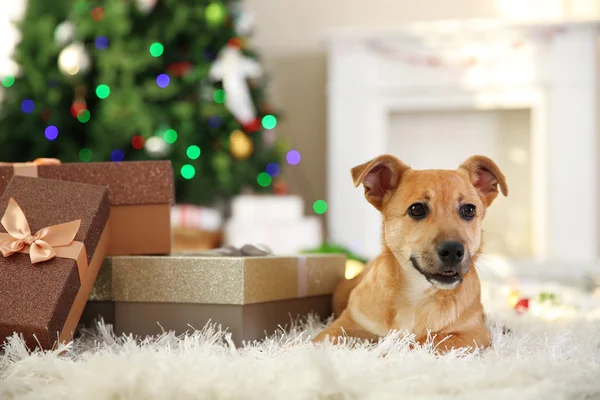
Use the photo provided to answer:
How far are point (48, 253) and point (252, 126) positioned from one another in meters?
2.70

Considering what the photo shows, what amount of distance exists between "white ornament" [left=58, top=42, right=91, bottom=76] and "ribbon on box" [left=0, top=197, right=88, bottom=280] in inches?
93.0

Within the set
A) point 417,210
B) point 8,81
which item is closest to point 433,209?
point 417,210

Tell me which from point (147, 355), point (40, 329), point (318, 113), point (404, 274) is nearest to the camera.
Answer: point (147, 355)

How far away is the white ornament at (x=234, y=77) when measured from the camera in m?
3.67

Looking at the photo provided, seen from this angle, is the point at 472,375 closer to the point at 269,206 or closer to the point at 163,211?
the point at 163,211

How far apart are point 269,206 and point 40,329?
266 cm

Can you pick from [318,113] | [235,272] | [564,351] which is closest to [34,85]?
[318,113]

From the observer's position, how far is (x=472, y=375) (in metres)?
0.97

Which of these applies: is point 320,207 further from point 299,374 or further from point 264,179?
point 299,374

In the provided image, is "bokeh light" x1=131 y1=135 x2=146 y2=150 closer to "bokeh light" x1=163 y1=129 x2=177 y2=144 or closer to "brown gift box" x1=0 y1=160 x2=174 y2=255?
"bokeh light" x1=163 y1=129 x2=177 y2=144

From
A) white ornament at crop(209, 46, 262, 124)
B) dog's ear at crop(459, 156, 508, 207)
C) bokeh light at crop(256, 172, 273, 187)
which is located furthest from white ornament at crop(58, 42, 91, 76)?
dog's ear at crop(459, 156, 508, 207)

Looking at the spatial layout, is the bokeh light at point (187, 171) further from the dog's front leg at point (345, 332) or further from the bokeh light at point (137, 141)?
the dog's front leg at point (345, 332)

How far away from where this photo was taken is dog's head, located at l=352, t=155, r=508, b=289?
117 centimetres

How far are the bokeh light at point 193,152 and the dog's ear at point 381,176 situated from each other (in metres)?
2.39
